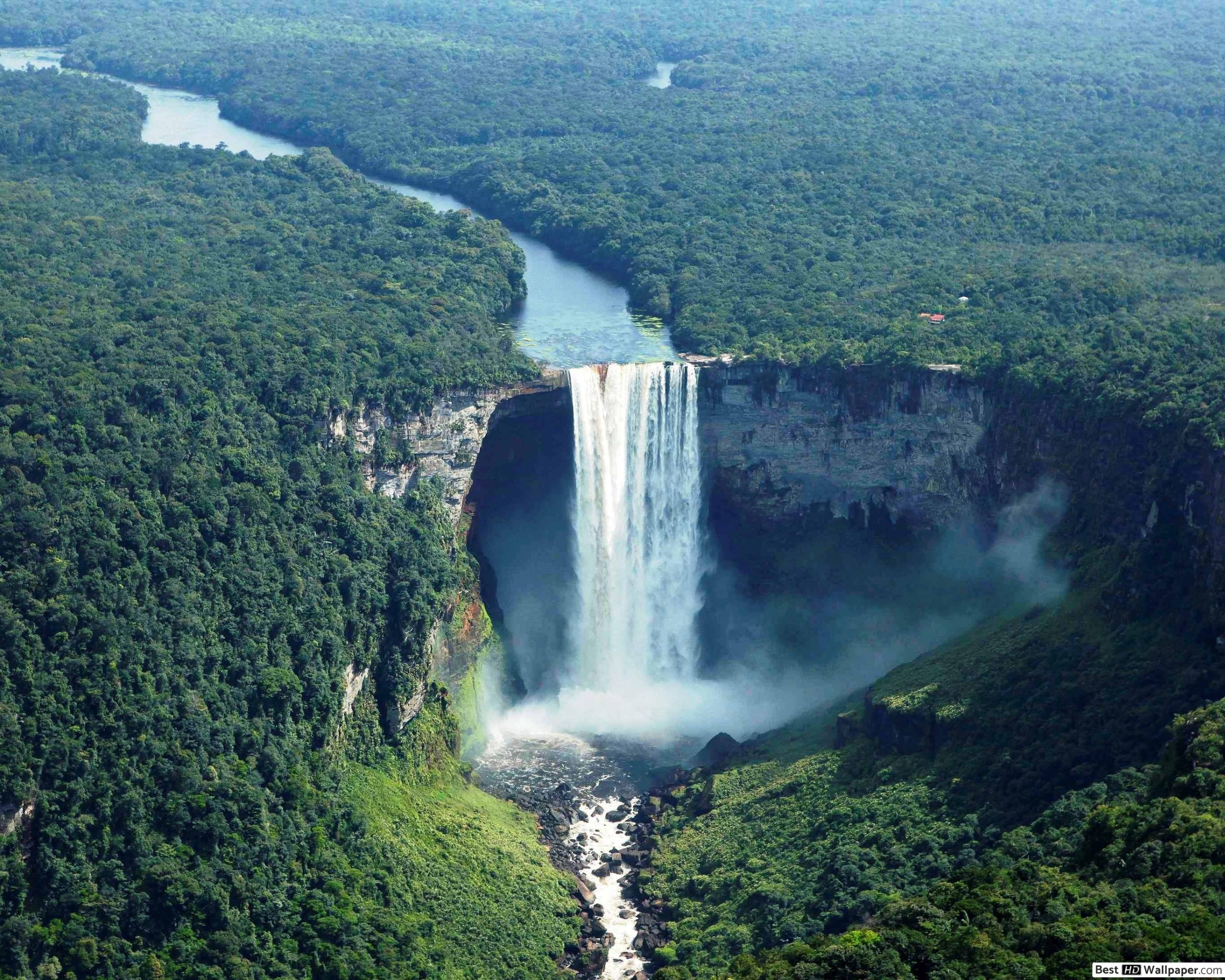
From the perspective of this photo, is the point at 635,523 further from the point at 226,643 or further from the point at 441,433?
the point at 226,643

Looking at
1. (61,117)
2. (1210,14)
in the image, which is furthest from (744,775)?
(1210,14)

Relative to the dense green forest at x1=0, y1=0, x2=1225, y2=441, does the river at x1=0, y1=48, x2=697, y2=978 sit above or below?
below

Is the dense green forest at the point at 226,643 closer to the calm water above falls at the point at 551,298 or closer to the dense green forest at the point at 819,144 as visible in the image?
the calm water above falls at the point at 551,298

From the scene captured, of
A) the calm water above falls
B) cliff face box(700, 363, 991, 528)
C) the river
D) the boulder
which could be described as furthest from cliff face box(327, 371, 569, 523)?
the boulder

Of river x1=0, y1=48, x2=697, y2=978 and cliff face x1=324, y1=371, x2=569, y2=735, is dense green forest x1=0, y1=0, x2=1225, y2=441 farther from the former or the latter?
cliff face x1=324, y1=371, x2=569, y2=735

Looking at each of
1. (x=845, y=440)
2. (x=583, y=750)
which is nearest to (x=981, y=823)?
(x=583, y=750)
